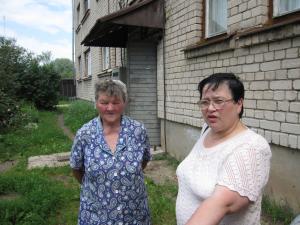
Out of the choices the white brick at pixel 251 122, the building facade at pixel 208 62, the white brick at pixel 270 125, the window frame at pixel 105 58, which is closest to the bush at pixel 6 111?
the window frame at pixel 105 58

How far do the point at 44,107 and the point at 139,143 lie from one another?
14.1m

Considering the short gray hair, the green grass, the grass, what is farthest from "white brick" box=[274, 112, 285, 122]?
the green grass

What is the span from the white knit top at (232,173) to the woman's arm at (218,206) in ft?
0.08

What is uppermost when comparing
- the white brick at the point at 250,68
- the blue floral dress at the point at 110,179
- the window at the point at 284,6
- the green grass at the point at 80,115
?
the window at the point at 284,6

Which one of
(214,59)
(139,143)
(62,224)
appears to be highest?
(214,59)

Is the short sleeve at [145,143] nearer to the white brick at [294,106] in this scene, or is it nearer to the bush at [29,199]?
the white brick at [294,106]

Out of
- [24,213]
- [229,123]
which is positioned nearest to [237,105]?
[229,123]

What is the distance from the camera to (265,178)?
147 centimetres

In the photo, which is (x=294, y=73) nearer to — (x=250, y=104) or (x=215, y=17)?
(x=250, y=104)

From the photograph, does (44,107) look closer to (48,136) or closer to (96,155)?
(48,136)

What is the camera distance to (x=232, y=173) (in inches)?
54.7

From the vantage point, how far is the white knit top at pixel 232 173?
4.57ft

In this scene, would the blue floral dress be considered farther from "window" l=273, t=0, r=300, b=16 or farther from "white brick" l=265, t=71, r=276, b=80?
"window" l=273, t=0, r=300, b=16

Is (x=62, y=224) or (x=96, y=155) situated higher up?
(x=96, y=155)
